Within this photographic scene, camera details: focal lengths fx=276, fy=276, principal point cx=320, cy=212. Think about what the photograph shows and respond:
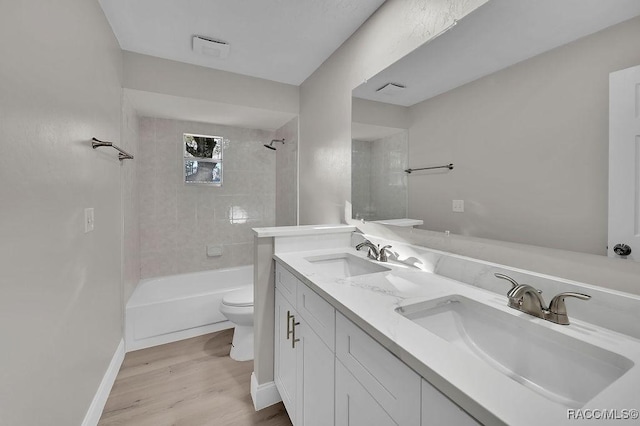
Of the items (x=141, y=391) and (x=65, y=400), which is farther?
(x=141, y=391)

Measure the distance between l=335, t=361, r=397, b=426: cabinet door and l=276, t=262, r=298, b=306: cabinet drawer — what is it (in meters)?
0.46

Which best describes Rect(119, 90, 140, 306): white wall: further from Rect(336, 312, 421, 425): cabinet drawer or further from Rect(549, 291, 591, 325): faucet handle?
Rect(549, 291, 591, 325): faucet handle

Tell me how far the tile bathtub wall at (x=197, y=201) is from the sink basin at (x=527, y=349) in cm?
273

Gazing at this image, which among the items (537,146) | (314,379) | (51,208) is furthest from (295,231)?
(537,146)

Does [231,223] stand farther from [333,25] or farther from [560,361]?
[560,361]

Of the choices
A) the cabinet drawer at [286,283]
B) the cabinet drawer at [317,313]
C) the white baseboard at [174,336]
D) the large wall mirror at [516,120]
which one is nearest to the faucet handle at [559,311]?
the large wall mirror at [516,120]

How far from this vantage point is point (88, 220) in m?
1.42

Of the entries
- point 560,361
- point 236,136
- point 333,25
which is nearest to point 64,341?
point 560,361

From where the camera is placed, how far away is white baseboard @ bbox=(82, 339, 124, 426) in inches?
56.2

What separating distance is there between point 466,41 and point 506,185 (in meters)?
0.64

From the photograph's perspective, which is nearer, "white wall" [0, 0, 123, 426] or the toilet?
"white wall" [0, 0, 123, 426]

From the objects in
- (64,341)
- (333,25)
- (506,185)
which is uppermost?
(333,25)

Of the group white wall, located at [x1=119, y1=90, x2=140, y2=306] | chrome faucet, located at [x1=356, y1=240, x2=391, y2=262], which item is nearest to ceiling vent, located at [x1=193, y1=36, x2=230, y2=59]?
white wall, located at [x1=119, y1=90, x2=140, y2=306]

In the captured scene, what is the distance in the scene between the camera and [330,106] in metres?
2.14
